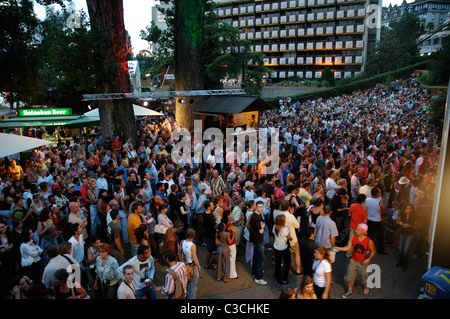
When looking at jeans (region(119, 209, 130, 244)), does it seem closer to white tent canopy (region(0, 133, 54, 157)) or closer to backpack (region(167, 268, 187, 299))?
backpack (region(167, 268, 187, 299))

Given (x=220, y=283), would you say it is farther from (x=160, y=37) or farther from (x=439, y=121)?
(x=160, y=37)

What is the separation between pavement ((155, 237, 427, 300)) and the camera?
16.6 feet

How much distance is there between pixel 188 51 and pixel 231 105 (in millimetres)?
4421

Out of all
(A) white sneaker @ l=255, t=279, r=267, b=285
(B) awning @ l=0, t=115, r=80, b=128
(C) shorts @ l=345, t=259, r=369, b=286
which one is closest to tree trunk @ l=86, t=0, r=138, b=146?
(B) awning @ l=0, t=115, r=80, b=128

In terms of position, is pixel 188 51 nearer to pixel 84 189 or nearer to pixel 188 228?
pixel 84 189

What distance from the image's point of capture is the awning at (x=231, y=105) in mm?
14797

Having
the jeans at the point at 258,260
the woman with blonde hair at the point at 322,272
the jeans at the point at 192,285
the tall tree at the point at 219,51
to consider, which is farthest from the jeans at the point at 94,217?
the tall tree at the point at 219,51

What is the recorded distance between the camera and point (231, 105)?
15.3m

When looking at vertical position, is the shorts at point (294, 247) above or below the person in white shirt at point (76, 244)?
below

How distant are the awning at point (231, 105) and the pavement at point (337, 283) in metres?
9.77

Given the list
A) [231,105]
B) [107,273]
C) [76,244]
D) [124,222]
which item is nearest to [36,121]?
[231,105]

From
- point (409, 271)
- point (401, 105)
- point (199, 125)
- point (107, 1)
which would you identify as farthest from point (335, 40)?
point (409, 271)

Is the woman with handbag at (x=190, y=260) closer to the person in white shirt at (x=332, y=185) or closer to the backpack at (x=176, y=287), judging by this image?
the backpack at (x=176, y=287)

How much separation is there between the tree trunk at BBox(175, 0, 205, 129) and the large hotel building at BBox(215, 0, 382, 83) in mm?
32227
